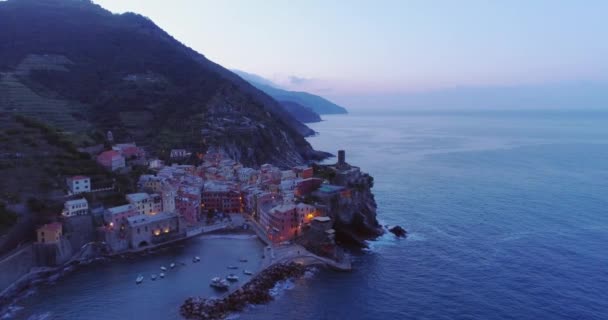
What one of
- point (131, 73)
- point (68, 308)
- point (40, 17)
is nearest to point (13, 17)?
point (40, 17)

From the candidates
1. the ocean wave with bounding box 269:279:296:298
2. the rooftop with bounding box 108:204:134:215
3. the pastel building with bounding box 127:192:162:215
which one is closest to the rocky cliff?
the ocean wave with bounding box 269:279:296:298

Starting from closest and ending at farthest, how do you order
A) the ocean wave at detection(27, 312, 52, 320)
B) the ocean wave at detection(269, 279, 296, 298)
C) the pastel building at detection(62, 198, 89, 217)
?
the ocean wave at detection(27, 312, 52, 320) < the ocean wave at detection(269, 279, 296, 298) < the pastel building at detection(62, 198, 89, 217)

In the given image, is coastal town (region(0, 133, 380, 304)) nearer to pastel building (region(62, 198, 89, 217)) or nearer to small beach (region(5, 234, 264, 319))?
pastel building (region(62, 198, 89, 217))

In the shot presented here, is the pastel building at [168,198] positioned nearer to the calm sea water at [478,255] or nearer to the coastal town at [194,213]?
the coastal town at [194,213]

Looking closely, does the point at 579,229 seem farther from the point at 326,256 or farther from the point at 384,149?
the point at 384,149

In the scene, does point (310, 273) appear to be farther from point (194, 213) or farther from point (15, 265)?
point (15, 265)

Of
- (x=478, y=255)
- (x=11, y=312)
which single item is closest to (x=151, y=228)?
(x=11, y=312)
